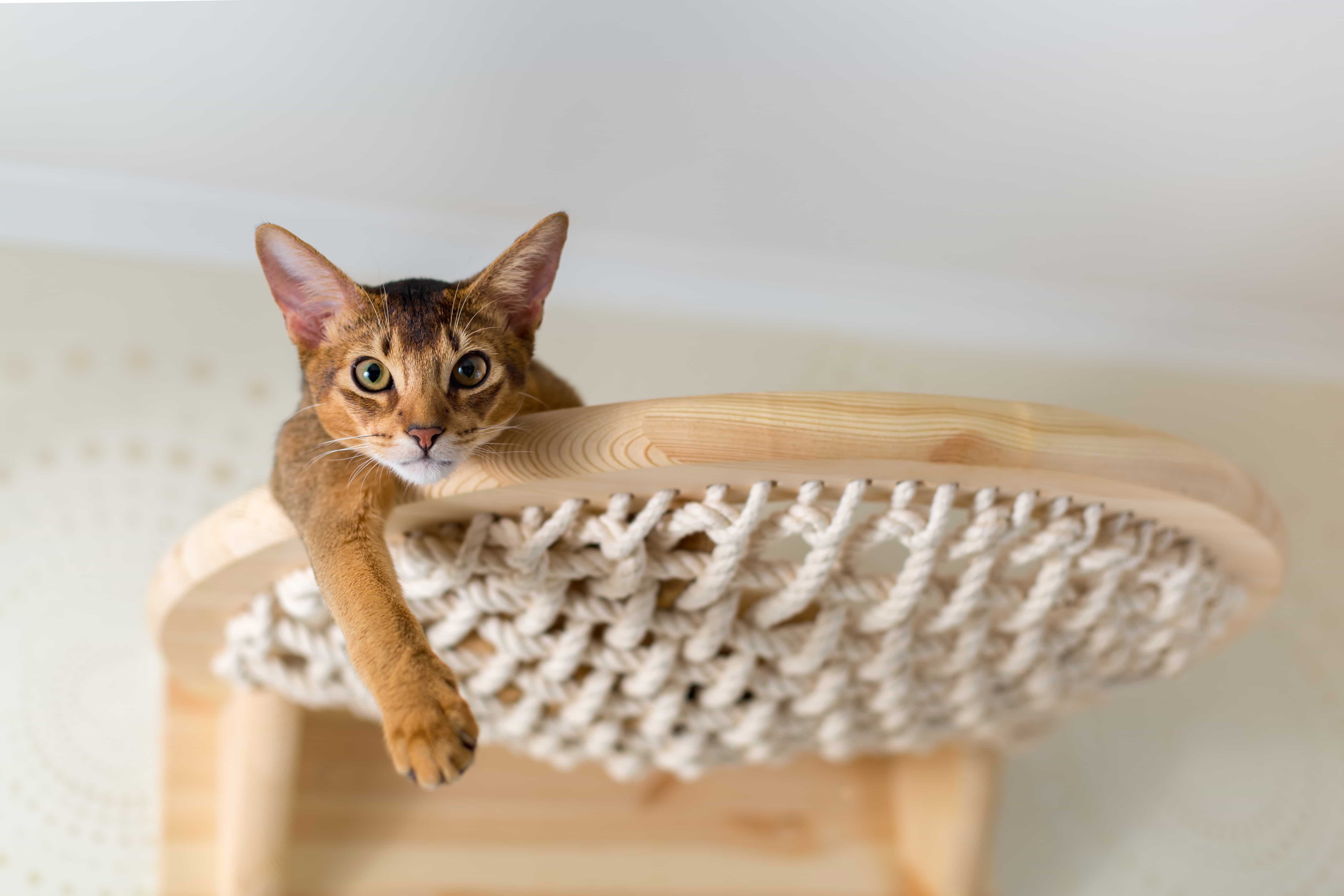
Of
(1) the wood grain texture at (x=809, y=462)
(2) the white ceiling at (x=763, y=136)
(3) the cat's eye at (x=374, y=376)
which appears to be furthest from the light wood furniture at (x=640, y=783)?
(2) the white ceiling at (x=763, y=136)

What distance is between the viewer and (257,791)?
0.87m

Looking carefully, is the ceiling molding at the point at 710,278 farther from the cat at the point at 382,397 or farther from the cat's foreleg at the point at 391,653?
the cat's foreleg at the point at 391,653

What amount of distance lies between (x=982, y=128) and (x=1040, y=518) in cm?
67

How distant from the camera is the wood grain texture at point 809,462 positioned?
0.51 m

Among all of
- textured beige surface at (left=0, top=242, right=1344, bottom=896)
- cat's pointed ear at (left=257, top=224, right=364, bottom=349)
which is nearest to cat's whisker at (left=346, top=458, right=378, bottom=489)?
cat's pointed ear at (left=257, top=224, right=364, bottom=349)

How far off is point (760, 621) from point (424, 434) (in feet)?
0.87

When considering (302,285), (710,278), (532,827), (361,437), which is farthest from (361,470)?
→ (710,278)

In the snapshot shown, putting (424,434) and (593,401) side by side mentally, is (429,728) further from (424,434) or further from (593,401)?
(593,401)

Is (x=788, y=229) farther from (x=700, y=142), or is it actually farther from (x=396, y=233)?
(x=396, y=233)

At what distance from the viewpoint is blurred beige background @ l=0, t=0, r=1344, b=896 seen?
0.98m

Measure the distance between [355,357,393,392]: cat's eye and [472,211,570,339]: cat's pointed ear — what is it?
0.30ft

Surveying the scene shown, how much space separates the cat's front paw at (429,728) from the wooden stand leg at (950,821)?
28.0 inches

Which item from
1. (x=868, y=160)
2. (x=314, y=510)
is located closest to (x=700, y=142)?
(x=868, y=160)

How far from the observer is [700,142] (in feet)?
3.76
